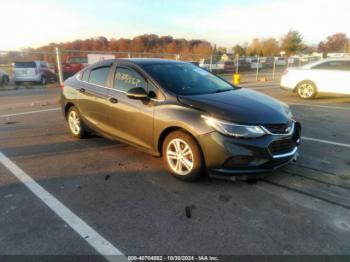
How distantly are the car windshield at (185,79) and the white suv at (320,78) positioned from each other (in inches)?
304

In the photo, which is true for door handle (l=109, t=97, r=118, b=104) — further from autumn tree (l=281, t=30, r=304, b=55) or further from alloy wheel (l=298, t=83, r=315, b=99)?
autumn tree (l=281, t=30, r=304, b=55)

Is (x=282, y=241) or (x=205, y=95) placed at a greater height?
(x=205, y=95)

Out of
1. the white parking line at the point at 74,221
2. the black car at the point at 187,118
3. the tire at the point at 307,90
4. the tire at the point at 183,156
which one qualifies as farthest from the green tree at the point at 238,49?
the white parking line at the point at 74,221

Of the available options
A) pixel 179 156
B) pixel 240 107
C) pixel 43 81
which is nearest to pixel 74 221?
pixel 179 156

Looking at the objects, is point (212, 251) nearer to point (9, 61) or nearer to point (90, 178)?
point (90, 178)

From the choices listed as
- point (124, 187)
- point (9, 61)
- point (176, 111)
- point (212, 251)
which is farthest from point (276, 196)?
point (9, 61)

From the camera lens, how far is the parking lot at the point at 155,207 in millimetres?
2705

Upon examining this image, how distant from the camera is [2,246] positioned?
267 cm

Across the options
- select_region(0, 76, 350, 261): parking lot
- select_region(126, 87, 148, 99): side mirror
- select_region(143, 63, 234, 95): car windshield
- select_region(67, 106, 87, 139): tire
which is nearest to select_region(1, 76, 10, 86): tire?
select_region(67, 106, 87, 139): tire

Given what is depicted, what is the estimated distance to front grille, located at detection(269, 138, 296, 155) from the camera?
3641 millimetres

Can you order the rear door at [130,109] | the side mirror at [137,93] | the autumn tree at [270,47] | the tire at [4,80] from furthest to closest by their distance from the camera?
1. the autumn tree at [270,47]
2. the tire at [4,80]
3. the rear door at [130,109]
4. the side mirror at [137,93]

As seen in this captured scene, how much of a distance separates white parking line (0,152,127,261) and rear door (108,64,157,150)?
4.82ft

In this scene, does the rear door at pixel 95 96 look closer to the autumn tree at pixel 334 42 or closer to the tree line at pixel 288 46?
the tree line at pixel 288 46

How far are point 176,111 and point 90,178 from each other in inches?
59.9
